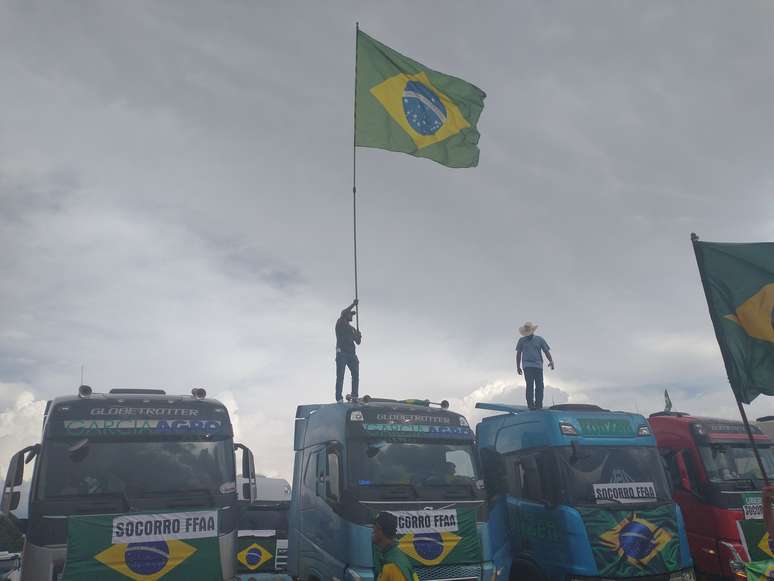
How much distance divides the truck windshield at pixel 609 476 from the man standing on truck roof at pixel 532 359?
290cm

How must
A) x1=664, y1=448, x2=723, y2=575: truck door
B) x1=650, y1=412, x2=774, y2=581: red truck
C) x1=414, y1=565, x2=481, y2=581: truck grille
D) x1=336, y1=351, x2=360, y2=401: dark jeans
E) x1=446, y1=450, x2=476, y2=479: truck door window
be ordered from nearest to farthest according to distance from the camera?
1. x1=414, y1=565, x2=481, y2=581: truck grille
2. x1=446, y1=450, x2=476, y2=479: truck door window
3. x1=650, y1=412, x2=774, y2=581: red truck
4. x1=664, y1=448, x2=723, y2=575: truck door
5. x1=336, y1=351, x2=360, y2=401: dark jeans

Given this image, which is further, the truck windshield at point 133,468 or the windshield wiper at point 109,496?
the truck windshield at point 133,468

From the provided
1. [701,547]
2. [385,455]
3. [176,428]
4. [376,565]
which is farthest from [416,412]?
[701,547]

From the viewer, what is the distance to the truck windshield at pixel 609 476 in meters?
8.40

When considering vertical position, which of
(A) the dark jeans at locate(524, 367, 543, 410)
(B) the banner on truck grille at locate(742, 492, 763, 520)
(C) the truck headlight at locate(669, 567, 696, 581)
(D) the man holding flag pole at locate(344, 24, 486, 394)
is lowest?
(C) the truck headlight at locate(669, 567, 696, 581)

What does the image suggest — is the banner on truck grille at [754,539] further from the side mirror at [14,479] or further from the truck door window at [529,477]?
the side mirror at [14,479]

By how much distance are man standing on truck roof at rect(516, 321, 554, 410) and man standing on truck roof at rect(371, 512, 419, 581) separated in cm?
741

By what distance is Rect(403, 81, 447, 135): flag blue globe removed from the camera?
11.6 meters

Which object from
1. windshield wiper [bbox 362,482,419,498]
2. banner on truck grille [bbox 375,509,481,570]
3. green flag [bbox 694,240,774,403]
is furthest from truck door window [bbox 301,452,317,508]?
green flag [bbox 694,240,774,403]

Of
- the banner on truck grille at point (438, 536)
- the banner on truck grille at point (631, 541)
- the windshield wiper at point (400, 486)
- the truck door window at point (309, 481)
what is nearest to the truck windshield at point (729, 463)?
the banner on truck grille at point (631, 541)

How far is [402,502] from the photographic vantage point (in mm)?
7559

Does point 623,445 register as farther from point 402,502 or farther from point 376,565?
point 376,565

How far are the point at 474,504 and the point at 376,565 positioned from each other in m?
1.65

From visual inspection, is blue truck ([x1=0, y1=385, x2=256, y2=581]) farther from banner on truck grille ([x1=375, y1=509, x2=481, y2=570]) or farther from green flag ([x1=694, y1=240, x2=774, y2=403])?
green flag ([x1=694, y1=240, x2=774, y2=403])
